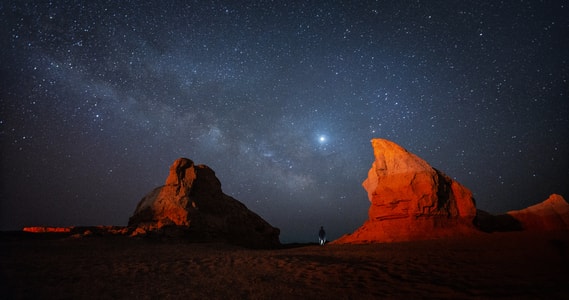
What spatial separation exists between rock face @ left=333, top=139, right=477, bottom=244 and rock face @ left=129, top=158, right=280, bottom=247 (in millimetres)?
8688

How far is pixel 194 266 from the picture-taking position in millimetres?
9406

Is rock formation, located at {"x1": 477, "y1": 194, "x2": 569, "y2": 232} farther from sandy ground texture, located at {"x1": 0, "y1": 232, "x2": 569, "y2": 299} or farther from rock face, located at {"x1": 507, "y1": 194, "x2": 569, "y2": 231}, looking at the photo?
sandy ground texture, located at {"x1": 0, "y1": 232, "x2": 569, "y2": 299}

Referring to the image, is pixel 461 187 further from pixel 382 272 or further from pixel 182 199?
pixel 182 199

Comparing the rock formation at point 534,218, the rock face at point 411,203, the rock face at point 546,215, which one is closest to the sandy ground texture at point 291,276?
the rock face at point 411,203

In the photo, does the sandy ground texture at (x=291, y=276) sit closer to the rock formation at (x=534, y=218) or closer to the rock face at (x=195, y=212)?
the rock face at (x=195, y=212)

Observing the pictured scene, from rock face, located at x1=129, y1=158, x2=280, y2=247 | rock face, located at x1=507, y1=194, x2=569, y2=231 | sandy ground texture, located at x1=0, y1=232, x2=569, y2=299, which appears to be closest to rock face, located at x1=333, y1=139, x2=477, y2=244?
sandy ground texture, located at x1=0, y1=232, x2=569, y2=299

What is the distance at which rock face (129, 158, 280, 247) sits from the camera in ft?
62.9

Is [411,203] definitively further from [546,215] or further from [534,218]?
[546,215]

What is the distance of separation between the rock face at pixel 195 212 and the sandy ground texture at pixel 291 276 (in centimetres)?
770

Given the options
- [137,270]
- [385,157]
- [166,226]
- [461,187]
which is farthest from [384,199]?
[137,270]

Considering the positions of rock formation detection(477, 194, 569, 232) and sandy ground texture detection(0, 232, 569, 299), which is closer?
sandy ground texture detection(0, 232, 569, 299)

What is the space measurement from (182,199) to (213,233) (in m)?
3.38

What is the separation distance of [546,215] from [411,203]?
609 inches

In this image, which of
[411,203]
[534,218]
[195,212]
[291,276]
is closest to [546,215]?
[534,218]
